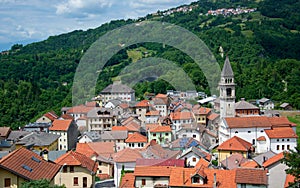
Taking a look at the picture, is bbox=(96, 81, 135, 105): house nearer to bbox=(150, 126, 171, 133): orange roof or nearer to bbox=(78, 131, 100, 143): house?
bbox=(78, 131, 100, 143): house

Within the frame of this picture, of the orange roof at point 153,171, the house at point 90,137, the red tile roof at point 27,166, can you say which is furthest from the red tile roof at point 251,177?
the house at point 90,137

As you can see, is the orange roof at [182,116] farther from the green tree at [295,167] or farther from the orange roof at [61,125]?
the green tree at [295,167]

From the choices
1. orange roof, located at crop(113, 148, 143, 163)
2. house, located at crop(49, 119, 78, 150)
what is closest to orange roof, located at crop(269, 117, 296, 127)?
orange roof, located at crop(113, 148, 143, 163)

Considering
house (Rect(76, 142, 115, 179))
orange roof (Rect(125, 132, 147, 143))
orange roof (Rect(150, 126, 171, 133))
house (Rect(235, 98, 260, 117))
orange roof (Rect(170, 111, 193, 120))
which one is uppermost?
house (Rect(235, 98, 260, 117))

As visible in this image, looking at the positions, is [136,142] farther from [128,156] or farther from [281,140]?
[281,140]

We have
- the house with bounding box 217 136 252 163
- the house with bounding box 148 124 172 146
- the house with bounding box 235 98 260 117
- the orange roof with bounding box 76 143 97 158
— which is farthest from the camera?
the house with bounding box 235 98 260 117
